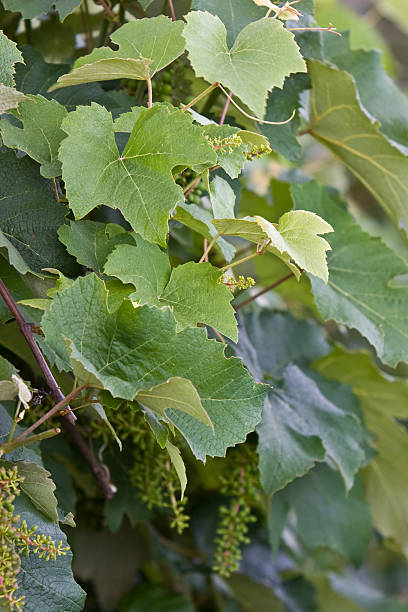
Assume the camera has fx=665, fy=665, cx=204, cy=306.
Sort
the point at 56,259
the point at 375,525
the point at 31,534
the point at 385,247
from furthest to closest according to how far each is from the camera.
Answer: the point at 375,525, the point at 385,247, the point at 56,259, the point at 31,534

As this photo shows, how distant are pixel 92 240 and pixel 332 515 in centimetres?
57

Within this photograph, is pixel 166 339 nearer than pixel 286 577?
Yes

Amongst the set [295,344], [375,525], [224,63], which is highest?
[224,63]

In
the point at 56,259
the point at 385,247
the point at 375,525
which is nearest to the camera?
the point at 56,259

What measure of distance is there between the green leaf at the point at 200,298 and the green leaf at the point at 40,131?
0.13m

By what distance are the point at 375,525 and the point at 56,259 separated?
72 cm

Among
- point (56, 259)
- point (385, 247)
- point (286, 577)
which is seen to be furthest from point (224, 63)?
point (286, 577)

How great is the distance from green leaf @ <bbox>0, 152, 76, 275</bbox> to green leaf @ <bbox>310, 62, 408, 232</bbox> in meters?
0.39

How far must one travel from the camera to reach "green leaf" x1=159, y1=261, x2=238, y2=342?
0.52 meters

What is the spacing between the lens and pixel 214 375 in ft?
1.59

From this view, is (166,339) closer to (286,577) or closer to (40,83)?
(40,83)

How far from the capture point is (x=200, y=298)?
1.76ft

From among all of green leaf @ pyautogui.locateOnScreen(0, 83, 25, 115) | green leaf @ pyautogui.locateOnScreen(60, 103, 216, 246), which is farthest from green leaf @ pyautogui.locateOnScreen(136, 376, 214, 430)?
green leaf @ pyautogui.locateOnScreen(0, 83, 25, 115)

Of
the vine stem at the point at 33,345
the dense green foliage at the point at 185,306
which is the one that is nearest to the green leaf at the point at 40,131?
the dense green foliage at the point at 185,306
